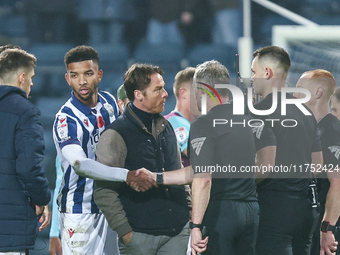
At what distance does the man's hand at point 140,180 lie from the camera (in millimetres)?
2412

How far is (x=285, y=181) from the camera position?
8.87 feet

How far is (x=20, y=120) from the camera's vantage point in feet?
7.96

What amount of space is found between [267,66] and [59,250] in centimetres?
178

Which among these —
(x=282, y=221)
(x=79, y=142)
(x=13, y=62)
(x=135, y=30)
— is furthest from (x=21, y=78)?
(x=135, y=30)

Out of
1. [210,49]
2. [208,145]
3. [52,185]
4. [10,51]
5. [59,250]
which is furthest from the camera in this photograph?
[210,49]

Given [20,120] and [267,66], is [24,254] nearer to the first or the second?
[20,120]

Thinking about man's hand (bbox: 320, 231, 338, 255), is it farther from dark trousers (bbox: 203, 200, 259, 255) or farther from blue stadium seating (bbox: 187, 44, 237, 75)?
blue stadium seating (bbox: 187, 44, 237, 75)

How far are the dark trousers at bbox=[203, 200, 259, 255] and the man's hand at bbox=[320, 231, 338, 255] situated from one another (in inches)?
28.1

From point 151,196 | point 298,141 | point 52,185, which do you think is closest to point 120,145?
point 151,196

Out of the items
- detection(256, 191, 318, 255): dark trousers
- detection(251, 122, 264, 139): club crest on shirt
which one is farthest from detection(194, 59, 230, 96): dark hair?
detection(256, 191, 318, 255): dark trousers

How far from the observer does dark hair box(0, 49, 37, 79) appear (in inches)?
105

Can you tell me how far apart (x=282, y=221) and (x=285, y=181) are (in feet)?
0.73

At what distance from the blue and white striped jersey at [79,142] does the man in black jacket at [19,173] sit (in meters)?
0.32

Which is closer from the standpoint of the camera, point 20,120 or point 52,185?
point 20,120
